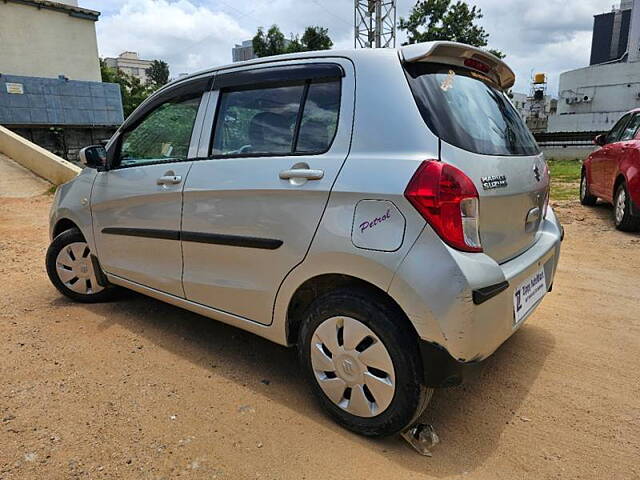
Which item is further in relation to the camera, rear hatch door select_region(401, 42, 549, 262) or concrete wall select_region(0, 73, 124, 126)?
concrete wall select_region(0, 73, 124, 126)

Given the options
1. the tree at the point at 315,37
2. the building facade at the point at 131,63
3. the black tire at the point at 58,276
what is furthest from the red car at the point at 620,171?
the building facade at the point at 131,63

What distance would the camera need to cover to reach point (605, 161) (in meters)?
6.60

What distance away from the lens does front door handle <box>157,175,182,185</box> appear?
274cm

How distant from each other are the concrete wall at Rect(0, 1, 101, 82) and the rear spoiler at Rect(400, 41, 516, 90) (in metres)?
20.2

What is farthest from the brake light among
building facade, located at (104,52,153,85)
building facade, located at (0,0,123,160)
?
building facade, located at (104,52,153,85)

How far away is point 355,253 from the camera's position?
1.96m

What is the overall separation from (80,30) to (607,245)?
70.2 ft

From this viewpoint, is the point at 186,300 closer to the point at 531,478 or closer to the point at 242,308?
the point at 242,308

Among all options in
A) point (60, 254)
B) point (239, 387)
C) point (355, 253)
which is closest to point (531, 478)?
point (355, 253)

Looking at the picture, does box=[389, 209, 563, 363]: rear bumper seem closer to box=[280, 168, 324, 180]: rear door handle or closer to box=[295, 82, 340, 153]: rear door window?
box=[280, 168, 324, 180]: rear door handle

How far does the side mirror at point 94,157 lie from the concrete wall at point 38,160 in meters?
6.28

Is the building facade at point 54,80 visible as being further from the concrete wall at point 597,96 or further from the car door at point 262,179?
the concrete wall at point 597,96

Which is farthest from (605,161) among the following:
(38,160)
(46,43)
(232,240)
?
(46,43)

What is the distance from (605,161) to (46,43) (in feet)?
66.2
